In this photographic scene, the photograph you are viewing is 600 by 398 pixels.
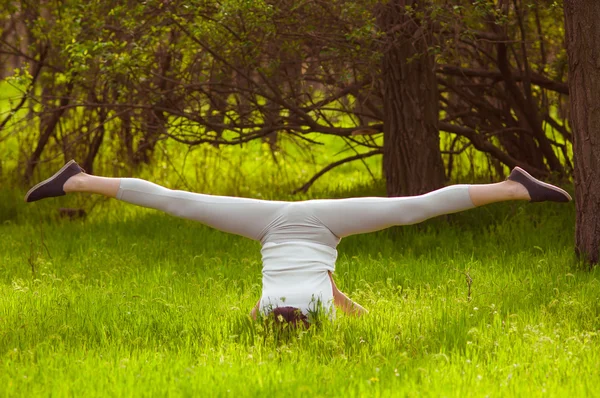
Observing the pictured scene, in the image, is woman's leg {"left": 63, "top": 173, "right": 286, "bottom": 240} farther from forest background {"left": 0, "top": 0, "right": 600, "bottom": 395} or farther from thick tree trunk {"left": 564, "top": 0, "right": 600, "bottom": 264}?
thick tree trunk {"left": 564, "top": 0, "right": 600, "bottom": 264}

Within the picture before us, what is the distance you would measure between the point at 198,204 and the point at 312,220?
0.65 meters

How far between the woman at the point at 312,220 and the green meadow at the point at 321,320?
168 millimetres

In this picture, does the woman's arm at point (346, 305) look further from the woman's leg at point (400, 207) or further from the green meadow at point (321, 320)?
the woman's leg at point (400, 207)

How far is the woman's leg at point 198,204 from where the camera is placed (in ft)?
16.5

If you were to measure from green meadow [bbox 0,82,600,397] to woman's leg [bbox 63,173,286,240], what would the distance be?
0.53 meters

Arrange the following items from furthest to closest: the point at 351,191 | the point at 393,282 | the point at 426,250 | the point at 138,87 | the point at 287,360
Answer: the point at 351,191 < the point at 138,87 < the point at 426,250 < the point at 393,282 < the point at 287,360

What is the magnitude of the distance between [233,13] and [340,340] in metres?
3.87

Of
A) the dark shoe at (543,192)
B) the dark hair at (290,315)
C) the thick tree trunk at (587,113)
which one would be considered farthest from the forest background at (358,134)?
the dark shoe at (543,192)

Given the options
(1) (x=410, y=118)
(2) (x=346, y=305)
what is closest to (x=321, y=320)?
(2) (x=346, y=305)

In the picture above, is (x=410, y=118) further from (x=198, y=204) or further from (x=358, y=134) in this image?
(x=198, y=204)

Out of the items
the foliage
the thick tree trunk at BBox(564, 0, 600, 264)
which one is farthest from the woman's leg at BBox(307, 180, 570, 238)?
the foliage

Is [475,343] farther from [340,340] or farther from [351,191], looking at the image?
[351,191]

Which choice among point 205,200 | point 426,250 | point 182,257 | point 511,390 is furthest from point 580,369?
point 182,257

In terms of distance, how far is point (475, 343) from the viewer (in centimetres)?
471
